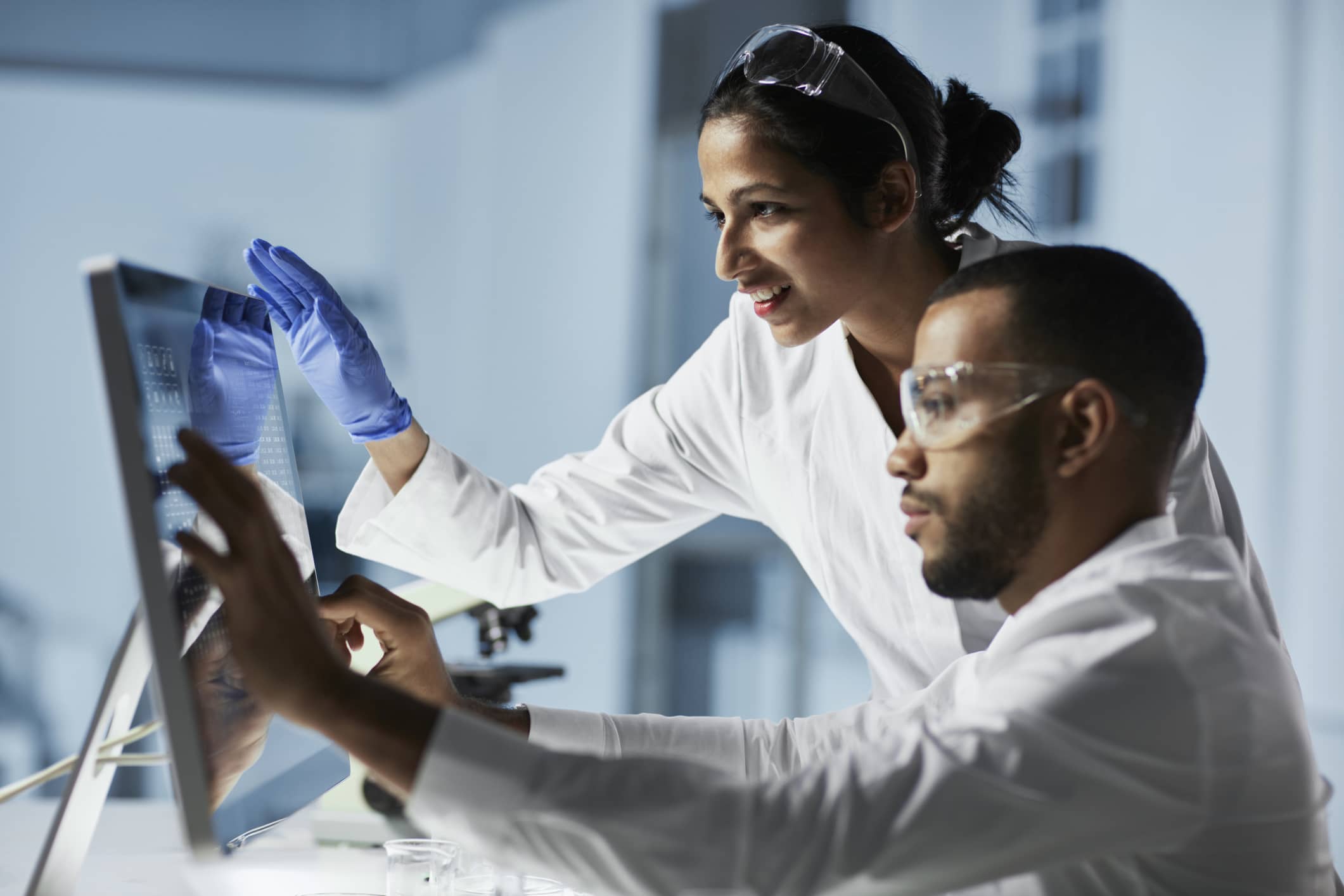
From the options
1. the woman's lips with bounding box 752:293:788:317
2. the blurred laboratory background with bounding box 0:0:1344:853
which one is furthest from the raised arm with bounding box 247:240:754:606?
the blurred laboratory background with bounding box 0:0:1344:853

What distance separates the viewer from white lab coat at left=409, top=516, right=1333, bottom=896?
756mm

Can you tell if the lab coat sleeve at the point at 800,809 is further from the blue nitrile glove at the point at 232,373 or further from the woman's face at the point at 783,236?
the woman's face at the point at 783,236

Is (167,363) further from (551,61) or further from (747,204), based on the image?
(551,61)

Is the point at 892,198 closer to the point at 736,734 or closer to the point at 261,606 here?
the point at 736,734

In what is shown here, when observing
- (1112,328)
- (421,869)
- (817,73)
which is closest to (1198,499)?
(1112,328)

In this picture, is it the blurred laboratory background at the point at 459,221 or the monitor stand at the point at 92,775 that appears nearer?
the monitor stand at the point at 92,775

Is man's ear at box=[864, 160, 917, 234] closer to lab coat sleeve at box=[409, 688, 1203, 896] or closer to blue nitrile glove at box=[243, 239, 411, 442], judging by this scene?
blue nitrile glove at box=[243, 239, 411, 442]

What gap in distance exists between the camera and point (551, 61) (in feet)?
13.9

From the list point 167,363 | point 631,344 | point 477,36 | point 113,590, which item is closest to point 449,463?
point 167,363

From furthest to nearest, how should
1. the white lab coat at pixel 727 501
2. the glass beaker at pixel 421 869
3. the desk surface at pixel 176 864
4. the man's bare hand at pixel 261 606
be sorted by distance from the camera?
1. the white lab coat at pixel 727 501
2. the desk surface at pixel 176 864
3. the glass beaker at pixel 421 869
4. the man's bare hand at pixel 261 606

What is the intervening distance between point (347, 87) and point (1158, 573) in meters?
4.34

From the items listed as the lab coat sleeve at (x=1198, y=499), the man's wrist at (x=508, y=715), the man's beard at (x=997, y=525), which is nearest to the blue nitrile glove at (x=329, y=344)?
the man's wrist at (x=508, y=715)

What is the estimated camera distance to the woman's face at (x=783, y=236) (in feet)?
4.62

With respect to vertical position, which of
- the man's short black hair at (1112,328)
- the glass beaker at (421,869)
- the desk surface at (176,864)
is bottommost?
the desk surface at (176,864)
